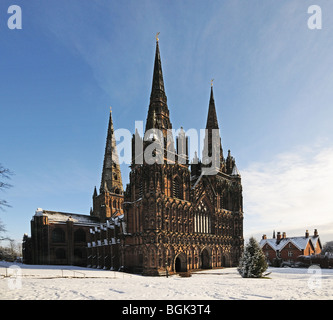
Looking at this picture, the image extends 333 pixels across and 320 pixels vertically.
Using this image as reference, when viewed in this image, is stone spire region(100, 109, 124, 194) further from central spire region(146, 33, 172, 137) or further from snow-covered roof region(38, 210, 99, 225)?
central spire region(146, 33, 172, 137)

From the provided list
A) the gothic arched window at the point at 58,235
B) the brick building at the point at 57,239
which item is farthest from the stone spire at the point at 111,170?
the gothic arched window at the point at 58,235

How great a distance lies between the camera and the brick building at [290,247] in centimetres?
5650

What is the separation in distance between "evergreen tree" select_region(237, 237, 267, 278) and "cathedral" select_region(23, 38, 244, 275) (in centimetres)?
1122

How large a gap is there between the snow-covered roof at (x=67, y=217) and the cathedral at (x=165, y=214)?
432 millimetres

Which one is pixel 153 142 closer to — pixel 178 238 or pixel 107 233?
pixel 178 238

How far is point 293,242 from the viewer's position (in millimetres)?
57969

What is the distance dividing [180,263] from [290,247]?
Result: 31.8 meters

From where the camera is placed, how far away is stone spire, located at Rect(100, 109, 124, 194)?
67562 mm

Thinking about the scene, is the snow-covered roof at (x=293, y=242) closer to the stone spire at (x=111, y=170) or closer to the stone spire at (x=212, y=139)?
the stone spire at (x=212, y=139)

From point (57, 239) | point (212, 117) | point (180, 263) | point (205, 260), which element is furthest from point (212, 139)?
point (57, 239)

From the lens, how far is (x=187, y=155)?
43.6m

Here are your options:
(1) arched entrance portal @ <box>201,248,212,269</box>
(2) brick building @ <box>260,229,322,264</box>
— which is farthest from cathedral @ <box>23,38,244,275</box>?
(2) brick building @ <box>260,229,322,264</box>

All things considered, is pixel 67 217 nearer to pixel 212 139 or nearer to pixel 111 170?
pixel 111 170

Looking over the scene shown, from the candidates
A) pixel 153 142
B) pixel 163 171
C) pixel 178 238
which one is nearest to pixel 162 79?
pixel 153 142
